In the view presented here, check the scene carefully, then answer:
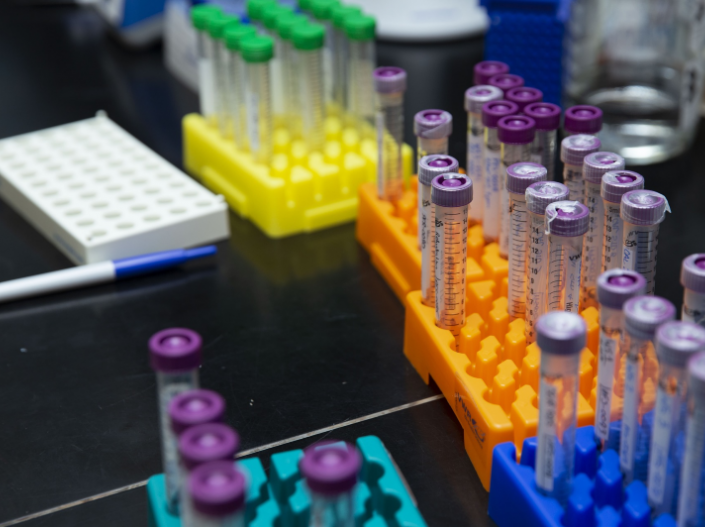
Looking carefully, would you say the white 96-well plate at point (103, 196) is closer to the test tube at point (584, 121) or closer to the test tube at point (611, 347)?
the test tube at point (584, 121)

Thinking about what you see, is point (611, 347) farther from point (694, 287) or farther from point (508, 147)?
point (508, 147)

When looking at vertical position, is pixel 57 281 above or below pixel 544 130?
below

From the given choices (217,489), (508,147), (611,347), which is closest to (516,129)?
(508,147)

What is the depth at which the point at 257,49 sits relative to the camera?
3.59 ft

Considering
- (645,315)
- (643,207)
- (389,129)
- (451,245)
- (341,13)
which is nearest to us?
(645,315)

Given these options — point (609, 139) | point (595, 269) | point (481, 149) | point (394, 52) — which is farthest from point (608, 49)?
point (595, 269)

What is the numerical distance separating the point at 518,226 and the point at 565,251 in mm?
89

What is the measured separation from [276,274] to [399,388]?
0.26 m

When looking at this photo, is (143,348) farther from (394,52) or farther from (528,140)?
(394,52)

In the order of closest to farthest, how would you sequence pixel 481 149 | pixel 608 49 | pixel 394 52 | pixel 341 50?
pixel 481 149 → pixel 341 50 → pixel 608 49 → pixel 394 52

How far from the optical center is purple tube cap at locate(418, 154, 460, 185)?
87 cm

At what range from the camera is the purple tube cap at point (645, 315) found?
1.98 ft

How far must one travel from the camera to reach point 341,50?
1.20 metres

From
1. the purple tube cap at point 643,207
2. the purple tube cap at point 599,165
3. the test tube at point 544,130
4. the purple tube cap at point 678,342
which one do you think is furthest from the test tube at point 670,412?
the test tube at point 544,130
